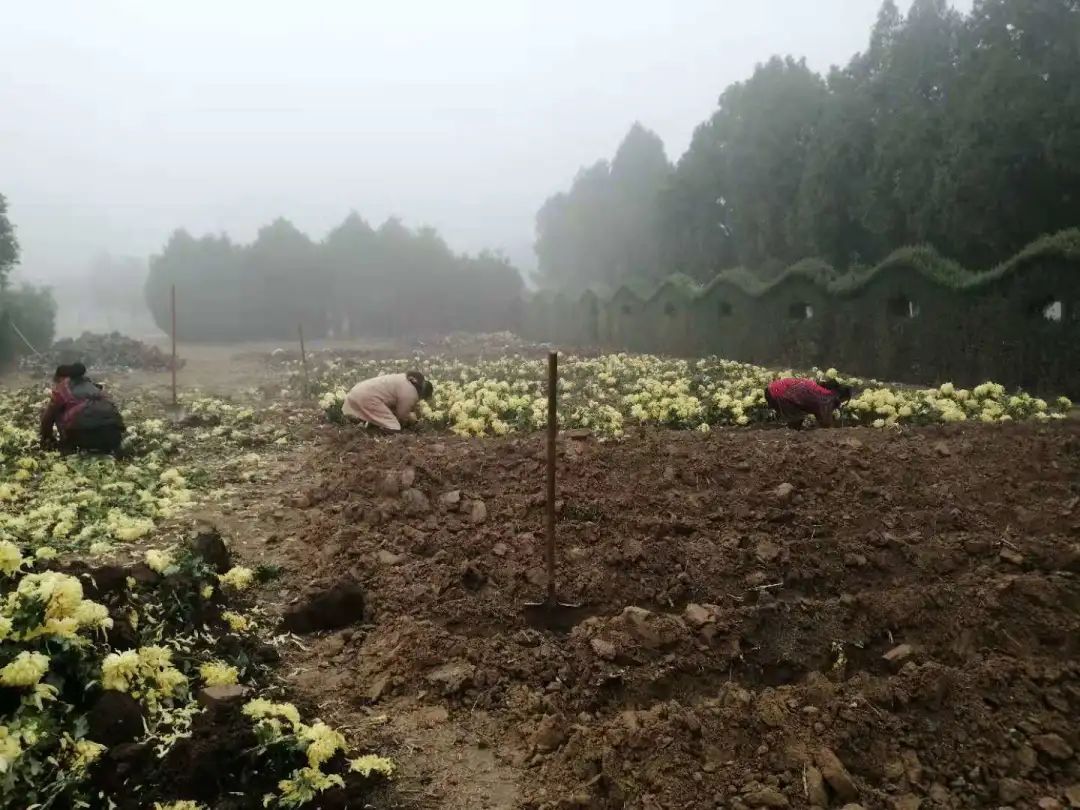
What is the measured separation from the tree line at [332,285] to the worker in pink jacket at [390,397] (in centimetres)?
3419

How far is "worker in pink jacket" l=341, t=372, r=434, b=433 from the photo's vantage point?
35.3 feet

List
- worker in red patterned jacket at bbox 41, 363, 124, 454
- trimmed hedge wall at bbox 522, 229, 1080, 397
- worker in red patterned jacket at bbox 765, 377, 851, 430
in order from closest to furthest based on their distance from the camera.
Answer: worker in red patterned jacket at bbox 41, 363, 124, 454 < worker in red patterned jacket at bbox 765, 377, 851, 430 < trimmed hedge wall at bbox 522, 229, 1080, 397

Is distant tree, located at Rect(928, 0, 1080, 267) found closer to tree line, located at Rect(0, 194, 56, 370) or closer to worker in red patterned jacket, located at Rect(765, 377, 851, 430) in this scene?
worker in red patterned jacket, located at Rect(765, 377, 851, 430)

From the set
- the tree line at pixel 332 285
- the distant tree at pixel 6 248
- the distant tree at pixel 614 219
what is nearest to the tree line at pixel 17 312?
the distant tree at pixel 6 248

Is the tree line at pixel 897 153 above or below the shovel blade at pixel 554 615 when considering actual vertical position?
above

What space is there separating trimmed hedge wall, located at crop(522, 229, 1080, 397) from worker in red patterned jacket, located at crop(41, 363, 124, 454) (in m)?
14.3

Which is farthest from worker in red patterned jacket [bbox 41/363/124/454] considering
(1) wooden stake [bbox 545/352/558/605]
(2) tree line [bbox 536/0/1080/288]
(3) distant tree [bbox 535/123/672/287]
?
(3) distant tree [bbox 535/123/672/287]

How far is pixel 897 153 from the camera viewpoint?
2266 cm

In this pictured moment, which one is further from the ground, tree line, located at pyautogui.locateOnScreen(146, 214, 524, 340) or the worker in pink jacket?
tree line, located at pyautogui.locateOnScreen(146, 214, 524, 340)

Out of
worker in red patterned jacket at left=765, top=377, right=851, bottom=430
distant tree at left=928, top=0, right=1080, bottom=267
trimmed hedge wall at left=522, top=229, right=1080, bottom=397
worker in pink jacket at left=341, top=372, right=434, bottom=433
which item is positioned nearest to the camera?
worker in red patterned jacket at left=765, top=377, right=851, bottom=430

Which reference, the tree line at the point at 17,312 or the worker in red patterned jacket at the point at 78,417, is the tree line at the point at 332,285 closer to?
the tree line at the point at 17,312

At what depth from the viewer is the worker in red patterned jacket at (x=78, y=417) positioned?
9.32 metres

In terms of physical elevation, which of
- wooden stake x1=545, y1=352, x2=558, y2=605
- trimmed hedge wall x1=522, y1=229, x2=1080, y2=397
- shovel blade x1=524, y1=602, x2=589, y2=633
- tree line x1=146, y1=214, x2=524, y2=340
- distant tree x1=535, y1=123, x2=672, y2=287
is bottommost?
shovel blade x1=524, y1=602, x2=589, y2=633

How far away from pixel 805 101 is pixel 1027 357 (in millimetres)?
Answer: 20649
